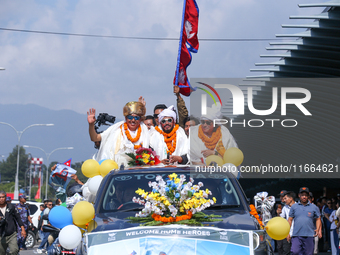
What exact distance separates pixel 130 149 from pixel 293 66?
9544 mm

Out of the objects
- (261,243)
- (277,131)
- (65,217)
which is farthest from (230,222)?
(277,131)

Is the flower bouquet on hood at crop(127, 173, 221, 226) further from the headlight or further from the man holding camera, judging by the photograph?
the man holding camera

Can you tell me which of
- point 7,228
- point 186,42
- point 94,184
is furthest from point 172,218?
point 7,228

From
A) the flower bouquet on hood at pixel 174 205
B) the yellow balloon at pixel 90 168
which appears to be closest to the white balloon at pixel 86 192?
the yellow balloon at pixel 90 168

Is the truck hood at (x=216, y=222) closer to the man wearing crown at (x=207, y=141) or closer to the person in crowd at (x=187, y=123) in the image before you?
the man wearing crown at (x=207, y=141)

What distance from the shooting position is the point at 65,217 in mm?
6480

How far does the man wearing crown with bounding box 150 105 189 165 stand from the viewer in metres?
8.95

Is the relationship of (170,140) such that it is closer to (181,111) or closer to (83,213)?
(181,111)

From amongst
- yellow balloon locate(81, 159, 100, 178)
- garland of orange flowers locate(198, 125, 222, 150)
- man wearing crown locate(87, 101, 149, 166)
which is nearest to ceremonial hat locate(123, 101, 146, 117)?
man wearing crown locate(87, 101, 149, 166)

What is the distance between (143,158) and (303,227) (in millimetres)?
4577

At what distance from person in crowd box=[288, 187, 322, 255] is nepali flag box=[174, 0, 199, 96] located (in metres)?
3.31

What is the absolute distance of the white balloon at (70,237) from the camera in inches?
235

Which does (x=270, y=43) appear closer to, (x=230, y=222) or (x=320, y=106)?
(x=320, y=106)

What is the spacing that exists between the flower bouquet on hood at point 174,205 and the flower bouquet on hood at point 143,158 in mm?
2363
